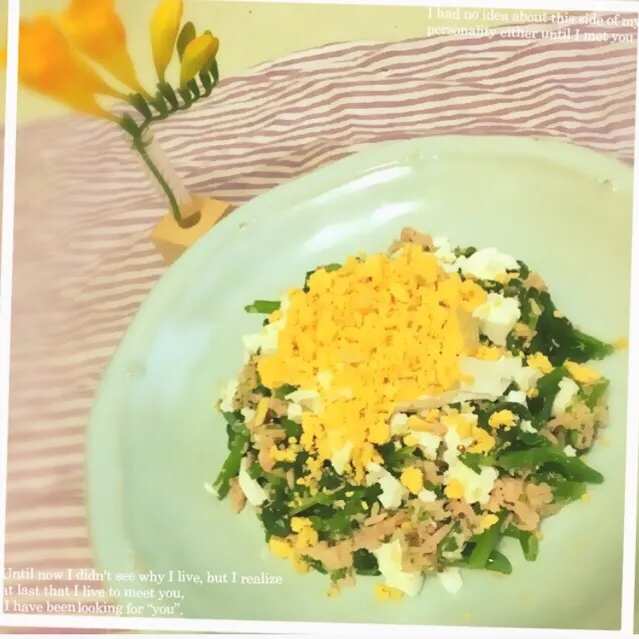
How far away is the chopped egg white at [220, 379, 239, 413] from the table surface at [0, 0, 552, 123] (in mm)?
243

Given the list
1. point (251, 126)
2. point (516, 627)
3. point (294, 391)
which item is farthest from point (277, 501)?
point (251, 126)

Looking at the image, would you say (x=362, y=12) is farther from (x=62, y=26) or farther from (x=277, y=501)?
(x=277, y=501)

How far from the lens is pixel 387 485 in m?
0.46

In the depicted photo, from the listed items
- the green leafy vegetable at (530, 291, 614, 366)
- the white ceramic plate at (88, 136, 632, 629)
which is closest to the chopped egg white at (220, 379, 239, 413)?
the white ceramic plate at (88, 136, 632, 629)

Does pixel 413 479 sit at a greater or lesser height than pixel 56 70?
lesser

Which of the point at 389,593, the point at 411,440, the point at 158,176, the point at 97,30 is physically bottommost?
the point at 389,593

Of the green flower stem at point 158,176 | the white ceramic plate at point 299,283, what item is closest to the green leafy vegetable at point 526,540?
the white ceramic plate at point 299,283

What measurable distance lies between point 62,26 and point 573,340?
0.44 metres

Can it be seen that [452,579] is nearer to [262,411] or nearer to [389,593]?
[389,593]

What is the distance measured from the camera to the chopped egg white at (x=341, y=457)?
458mm

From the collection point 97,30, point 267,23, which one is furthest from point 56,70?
point 267,23

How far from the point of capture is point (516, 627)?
0.47 metres

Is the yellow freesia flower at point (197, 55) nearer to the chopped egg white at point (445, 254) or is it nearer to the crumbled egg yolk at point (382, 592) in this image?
the chopped egg white at point (445, 254)

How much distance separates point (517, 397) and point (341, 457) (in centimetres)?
12
